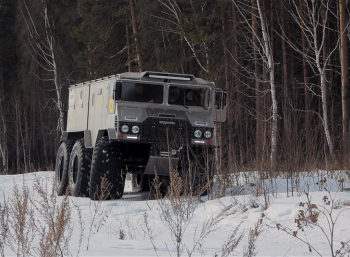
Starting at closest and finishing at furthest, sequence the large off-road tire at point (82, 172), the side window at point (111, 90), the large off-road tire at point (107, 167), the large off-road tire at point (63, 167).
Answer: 1. the large off-road tire at point (107, 167)
2. the side window at point (111, 90)
3. the large off-road tire at point (82, 172)
4. the large off-road tire at point (63, 167)

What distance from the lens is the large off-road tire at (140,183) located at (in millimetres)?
14219

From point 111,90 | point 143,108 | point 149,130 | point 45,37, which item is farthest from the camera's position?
point 45,37

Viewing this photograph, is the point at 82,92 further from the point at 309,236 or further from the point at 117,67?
the point at 117,67

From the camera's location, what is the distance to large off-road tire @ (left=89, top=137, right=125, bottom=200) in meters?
11.0

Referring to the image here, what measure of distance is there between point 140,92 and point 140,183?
150 inches

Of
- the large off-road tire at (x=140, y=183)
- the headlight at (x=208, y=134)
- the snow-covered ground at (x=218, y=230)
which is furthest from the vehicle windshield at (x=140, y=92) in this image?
the large off-road tire at (x=140, y=183)

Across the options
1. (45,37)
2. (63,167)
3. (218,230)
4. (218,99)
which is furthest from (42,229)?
(45,37)

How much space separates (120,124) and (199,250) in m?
5.06

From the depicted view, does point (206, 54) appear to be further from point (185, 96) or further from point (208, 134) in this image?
point (208, 134)

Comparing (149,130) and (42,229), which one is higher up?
(149,130)

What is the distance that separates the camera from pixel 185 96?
11.6 m

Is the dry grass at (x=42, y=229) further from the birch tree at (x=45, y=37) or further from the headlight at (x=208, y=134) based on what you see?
the birch tree at (x=45, y=37)

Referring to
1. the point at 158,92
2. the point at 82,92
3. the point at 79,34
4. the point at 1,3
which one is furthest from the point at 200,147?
the point at 1,3

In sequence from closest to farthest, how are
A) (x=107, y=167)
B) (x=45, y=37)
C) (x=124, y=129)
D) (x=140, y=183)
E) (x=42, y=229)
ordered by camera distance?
(x=42, y=229) → (x=124, y=129) → (x=107, y=167) → (x=140, y=183) → (x=45, y=37)
